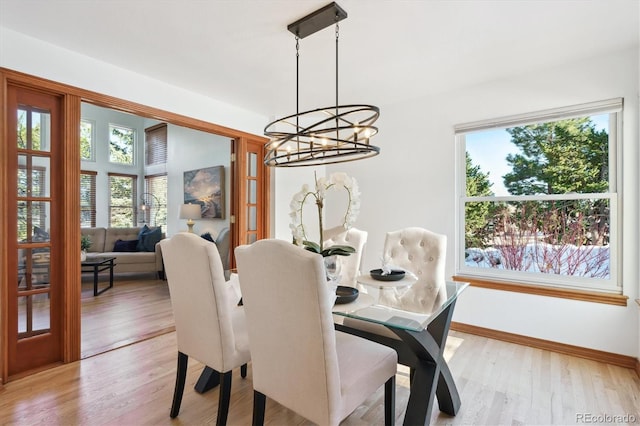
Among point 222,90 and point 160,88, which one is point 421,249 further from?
point 160,88

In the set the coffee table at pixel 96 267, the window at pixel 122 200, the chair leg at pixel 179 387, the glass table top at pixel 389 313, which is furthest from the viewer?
the window at pixel 122 200

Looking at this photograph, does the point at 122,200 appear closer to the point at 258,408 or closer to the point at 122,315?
the point at 122,315

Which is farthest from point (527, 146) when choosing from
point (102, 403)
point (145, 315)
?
point (145, 315)

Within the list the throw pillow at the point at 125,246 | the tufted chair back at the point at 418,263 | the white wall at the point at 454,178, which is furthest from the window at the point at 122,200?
the tufted chair back at the point at 418,263

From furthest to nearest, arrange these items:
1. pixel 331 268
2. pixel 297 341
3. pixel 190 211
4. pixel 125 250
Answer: pixel 125 250, pixel 190 211, pixel 331 268, pixel 297 341

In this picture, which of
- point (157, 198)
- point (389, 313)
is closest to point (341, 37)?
point (389, 313)

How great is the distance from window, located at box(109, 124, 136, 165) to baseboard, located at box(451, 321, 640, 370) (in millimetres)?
6991

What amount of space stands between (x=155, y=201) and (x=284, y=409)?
606 centimetres

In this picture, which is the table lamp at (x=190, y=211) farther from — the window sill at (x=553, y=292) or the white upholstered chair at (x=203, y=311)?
the window sill at (x=553, y=292)

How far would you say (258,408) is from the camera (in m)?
1.40

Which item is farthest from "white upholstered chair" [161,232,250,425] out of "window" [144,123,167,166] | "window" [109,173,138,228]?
"window" [109,173,138,228]

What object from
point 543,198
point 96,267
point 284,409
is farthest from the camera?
point 96,267

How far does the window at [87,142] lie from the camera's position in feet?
20.7

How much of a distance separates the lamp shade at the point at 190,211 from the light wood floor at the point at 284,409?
3.13 meters
